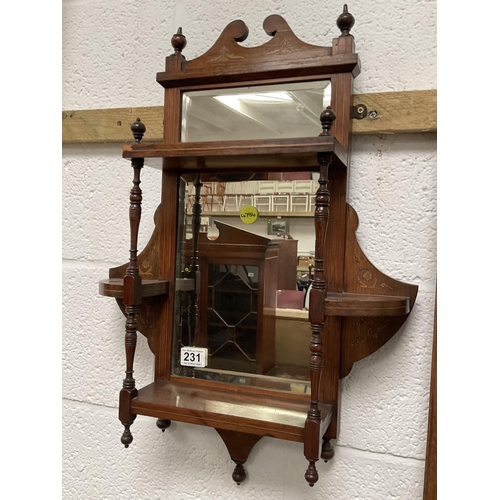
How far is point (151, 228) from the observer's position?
0.92 metres

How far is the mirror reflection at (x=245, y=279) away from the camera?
2.56 feet

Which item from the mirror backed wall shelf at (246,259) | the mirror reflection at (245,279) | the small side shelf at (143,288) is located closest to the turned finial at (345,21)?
the mirror backed wall shelf at (246,259)

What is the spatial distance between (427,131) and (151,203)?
52 cm

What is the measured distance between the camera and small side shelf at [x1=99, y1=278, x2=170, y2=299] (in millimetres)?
796

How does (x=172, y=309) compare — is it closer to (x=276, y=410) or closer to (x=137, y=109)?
(x=276, y=410)

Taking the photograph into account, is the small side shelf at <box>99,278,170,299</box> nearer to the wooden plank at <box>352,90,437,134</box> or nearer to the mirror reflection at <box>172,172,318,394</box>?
the mirror reflection at <box>172,172,318,394</box>

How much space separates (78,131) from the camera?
965mm

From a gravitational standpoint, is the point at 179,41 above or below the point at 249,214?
above

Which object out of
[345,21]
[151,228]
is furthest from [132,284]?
[345,21]

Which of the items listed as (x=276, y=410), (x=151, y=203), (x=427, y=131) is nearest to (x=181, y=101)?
(x=151, y=203)

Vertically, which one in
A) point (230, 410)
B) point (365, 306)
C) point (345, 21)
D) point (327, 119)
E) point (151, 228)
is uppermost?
point (345, 21)

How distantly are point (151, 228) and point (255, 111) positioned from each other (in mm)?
311

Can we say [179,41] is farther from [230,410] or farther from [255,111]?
[230,410]

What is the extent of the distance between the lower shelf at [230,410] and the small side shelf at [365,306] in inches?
6.9
